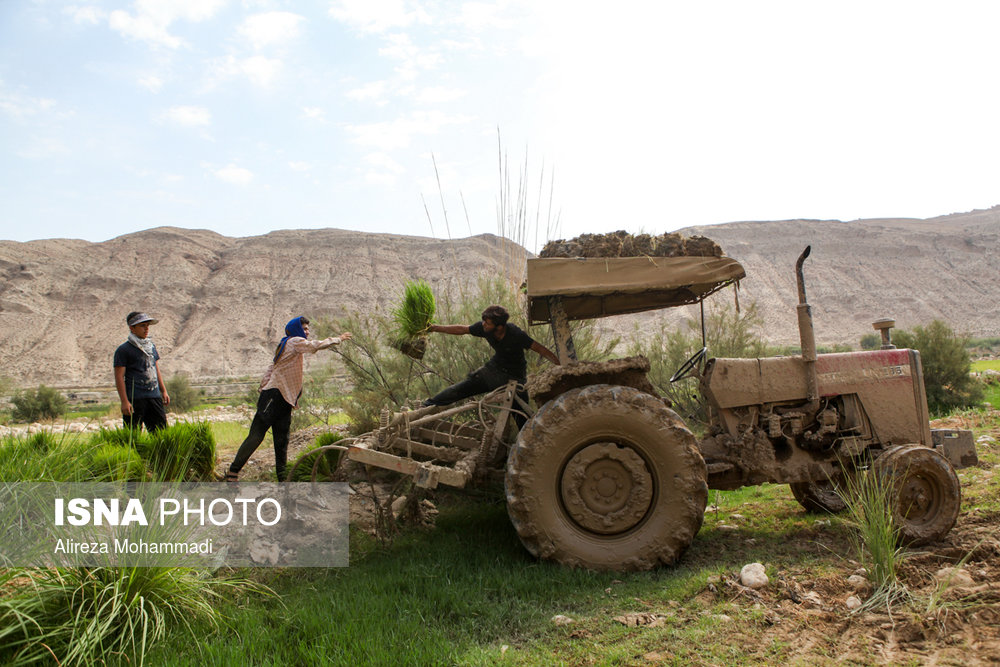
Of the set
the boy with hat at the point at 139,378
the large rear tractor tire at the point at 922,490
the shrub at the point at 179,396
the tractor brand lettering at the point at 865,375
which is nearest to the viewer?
the large rear tractor tire at the point at 922,490

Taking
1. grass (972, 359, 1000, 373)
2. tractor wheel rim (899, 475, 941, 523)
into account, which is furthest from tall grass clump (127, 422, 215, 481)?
grass (972, 359, 1000, 373)

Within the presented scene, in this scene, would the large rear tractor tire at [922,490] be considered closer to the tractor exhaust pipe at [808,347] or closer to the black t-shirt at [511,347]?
the tractor exhaust pipe at [808,347]

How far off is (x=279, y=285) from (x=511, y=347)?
38.3 m

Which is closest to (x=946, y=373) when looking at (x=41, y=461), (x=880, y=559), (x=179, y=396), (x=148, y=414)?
(x=880, y=559)

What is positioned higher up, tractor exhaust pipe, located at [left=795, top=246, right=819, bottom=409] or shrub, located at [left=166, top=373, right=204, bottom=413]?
tractor exhaust pipe, located at [left=795, top=246, right=819, bottom=409]

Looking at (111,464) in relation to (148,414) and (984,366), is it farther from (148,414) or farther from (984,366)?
(984,366)

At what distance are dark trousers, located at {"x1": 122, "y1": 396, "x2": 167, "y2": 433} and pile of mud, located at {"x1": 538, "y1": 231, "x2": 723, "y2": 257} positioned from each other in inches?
176

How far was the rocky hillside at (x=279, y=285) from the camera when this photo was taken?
35.1 metres

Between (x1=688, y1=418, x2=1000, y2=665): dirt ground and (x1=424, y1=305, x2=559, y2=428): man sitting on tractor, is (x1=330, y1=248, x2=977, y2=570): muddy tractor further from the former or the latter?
(x1=688, y1=418, x2=1000, y2=665): dirt ground

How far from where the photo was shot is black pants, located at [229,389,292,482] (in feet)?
18.6

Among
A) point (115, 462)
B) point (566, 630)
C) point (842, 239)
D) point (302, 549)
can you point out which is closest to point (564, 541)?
point (566, 630)

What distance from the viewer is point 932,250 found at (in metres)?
45.8

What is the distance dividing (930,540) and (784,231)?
5169cm

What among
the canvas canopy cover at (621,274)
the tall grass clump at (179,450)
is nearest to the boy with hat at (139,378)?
the tall grass clump at (179,450)
